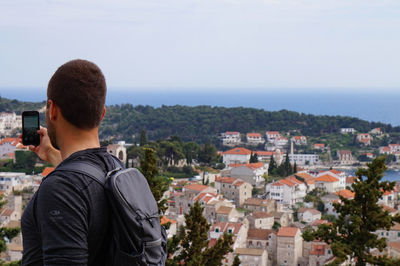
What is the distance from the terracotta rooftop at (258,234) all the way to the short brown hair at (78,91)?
27305 millimetres

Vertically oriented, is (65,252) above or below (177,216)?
above

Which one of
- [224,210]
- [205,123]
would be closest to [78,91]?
[224,210]

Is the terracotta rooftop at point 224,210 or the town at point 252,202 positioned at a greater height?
the terracotta rooftop at point 224,210

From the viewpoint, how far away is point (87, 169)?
6.21 feet

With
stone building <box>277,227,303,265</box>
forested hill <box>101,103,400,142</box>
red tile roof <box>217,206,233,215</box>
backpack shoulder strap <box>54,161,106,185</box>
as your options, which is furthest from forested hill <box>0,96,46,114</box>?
backpack shoulder strap <box>54,161,106,185</box>

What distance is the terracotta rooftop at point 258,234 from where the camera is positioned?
28.6 meters

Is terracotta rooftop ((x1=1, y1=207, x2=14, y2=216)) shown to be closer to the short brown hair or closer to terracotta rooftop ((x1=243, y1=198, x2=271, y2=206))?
terracotta rooftop ((x1=243, y1=198, x2=271, y2=206))

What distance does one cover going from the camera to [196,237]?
1185 centimetres

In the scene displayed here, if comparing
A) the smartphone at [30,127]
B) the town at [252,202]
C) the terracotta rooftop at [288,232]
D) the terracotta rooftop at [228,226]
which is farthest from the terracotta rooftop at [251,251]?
the smartphone at [30,127]

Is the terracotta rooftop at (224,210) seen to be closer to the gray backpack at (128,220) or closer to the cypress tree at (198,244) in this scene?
the cypress tree at (198,244)

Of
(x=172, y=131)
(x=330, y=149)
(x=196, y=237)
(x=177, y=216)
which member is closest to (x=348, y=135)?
(x=330, y=149)

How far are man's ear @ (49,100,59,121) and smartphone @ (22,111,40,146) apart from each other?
40 cm

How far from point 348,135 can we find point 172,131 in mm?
27324

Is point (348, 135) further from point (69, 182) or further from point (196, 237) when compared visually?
point (69, 182)
